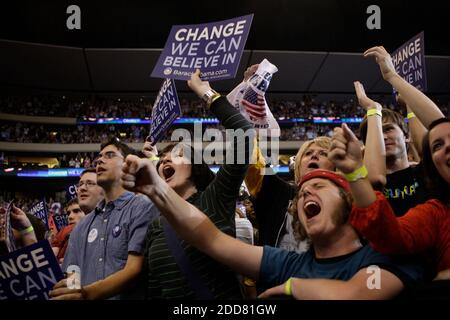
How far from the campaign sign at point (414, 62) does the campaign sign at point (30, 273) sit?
7.96 ft

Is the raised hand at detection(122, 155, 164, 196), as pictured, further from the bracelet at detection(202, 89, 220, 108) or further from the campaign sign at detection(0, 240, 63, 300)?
the bracelet at detection(202, 89, 220, 108)

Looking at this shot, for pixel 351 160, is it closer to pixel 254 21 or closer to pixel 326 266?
pixel 326 266

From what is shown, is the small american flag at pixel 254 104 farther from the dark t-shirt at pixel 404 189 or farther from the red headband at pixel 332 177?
the red headband at pixel 332 177

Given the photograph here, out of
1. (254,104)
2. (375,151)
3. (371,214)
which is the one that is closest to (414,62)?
(254,104)

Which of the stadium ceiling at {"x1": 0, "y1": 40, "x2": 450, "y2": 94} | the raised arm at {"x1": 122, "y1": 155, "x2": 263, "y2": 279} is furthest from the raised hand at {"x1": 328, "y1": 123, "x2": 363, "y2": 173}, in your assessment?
the stadium ceiling at {"x1": 0, "y1": 40, "x2": 450, "y2": 94}

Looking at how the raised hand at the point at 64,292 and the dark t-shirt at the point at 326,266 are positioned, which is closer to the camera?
the dark t-shirt at the point at 326,266

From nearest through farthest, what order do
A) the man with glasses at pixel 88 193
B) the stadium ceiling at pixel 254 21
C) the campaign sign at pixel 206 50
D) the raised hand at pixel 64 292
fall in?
1. the raised hand at pixel 64 292
2. the campaign sign at pixel 206 50
3. the man with glasses at pixel 88 193
4. the stadium ceiling at pixel 254 21

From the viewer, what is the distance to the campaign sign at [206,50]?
2762mm

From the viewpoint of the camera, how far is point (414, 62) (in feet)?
10.5

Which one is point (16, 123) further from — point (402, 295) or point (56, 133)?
point (402, 295)

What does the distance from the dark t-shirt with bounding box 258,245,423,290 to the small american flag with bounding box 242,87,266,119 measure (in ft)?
3.46

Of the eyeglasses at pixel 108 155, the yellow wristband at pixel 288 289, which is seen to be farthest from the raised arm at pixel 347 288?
the eyeglasses at pixel 108 155

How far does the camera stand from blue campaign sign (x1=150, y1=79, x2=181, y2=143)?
2814 mm

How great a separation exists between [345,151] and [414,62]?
225 cm
